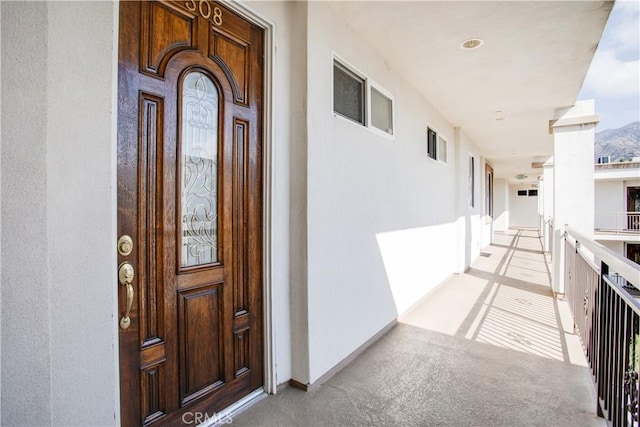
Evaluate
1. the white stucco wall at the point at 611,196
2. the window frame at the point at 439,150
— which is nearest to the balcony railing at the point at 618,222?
the white stucco wall at the point at 611,196

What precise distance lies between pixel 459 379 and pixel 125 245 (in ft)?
7.85

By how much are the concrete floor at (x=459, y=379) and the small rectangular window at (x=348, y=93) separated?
81.8 inches

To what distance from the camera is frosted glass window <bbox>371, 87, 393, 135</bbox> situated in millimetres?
3112

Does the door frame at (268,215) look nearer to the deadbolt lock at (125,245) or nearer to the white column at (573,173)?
the deadbolt lock at (125,245)

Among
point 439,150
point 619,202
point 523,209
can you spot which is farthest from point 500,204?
point 439,150

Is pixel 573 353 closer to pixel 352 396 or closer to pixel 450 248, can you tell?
pixel 352 396

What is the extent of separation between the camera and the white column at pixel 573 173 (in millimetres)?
4418

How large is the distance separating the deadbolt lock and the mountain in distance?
38.9 metres

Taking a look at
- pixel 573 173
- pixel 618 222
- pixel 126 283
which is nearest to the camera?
pixel 126 283

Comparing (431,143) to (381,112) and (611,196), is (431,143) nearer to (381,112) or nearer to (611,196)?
(381,112)

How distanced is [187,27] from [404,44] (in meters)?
2.06

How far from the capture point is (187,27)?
1648mm

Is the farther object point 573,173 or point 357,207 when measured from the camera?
point 573,173

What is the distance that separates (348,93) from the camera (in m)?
2.75
